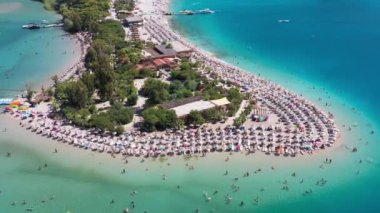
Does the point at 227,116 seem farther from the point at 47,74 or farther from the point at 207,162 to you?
the point at 47,74

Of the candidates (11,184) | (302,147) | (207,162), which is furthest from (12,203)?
(302,147)

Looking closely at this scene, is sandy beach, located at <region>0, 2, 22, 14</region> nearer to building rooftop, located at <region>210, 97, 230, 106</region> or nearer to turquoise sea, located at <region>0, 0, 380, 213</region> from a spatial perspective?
turquoise sea, located at <region>0, 0, 380, 213</region>

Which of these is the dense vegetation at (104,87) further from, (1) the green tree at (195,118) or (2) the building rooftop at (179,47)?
(1) the green tree at (195,118)

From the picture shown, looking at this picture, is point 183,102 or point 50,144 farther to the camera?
point 183,102

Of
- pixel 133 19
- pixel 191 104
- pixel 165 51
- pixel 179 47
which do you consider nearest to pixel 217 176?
pixel 191 104

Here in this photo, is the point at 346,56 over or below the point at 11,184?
over

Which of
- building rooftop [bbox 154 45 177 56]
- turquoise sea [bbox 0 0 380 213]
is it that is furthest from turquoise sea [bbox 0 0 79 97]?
building rooftop [bbox 154 45 177 56]

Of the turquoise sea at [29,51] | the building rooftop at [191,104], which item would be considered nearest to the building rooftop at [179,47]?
the turquoise sea at [29,51]

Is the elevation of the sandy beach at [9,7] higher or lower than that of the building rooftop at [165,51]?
lower
